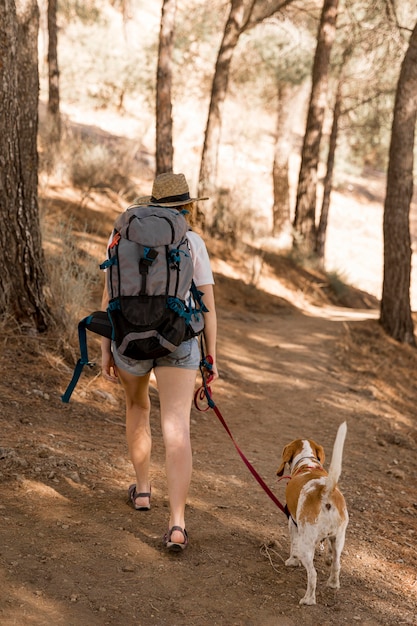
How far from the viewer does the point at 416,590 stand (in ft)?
14.5

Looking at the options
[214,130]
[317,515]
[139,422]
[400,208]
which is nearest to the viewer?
[317,515]

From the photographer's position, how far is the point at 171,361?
13.0 ft

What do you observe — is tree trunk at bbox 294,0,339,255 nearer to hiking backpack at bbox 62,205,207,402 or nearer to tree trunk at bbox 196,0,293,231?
tree trunk at bbox 196,0,293,231

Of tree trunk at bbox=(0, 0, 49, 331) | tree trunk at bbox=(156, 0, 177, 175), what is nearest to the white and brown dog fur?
tree trunk at bbox=(0, 0, 49, 331)

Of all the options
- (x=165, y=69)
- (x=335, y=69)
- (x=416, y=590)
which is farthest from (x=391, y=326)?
(x=335, y=69)

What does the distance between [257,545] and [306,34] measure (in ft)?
68.3

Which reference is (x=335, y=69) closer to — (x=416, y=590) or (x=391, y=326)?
(x=391, y=326)

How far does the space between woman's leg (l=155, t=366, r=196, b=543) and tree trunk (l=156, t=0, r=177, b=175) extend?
35.8 ft

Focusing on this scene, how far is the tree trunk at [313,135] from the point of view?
17.7 meters

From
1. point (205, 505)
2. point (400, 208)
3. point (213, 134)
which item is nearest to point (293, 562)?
point (205, 505)

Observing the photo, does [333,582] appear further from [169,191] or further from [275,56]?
[275,56]

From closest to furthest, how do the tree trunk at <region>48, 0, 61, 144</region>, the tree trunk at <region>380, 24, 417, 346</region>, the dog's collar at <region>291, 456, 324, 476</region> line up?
the dog's collar at <region>291, 456, 324, 476</region>
the tree trunk at <region>380, 24, 417, 346</region>
the tree trunk at <region>48, 0, 61, 144</region>

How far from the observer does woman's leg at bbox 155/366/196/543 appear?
3990 mm

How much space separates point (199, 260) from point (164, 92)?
11259 mm
